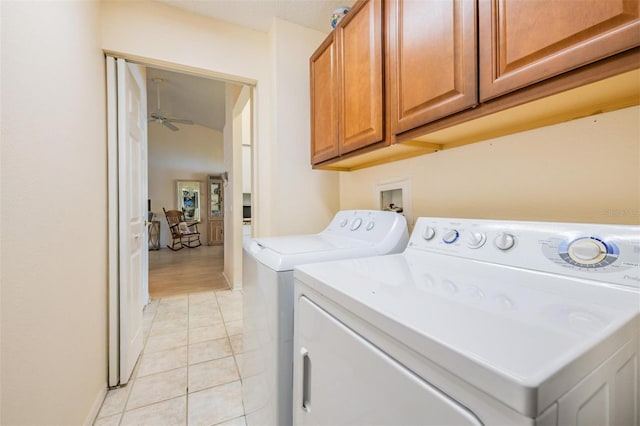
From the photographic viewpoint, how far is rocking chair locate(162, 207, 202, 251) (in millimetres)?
6653

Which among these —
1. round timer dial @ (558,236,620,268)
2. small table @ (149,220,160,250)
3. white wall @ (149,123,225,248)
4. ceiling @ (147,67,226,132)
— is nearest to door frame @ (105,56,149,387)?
round timer dial @ (558,236,620,268)

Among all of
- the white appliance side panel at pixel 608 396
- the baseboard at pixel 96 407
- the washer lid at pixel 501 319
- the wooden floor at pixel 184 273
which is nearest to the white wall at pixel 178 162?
the wooden floor at pixel 184 273

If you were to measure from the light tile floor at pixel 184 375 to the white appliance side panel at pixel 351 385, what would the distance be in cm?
93

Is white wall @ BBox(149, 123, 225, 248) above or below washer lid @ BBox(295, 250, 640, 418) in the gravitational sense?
above

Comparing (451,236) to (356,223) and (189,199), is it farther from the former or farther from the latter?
(189,199)

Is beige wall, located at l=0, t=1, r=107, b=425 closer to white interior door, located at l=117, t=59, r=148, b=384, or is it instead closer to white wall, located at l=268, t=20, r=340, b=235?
white interior door, located at l=117, t=59, r=148, b=384

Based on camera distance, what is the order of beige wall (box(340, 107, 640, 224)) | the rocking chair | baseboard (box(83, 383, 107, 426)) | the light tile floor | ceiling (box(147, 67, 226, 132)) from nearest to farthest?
beige wall (box(340, 107, 640, 224)), baseboard (box(83, 383, 107, 426)), the light tile floor, ceiling (box(147, 67, 226, 132)), the rocking chair

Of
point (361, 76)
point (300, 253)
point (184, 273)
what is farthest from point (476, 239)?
point (184, 273)

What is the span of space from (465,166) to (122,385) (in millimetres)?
2312

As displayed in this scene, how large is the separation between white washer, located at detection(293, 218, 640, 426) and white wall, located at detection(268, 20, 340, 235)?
1024mm

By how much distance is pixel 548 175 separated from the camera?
0.91 metres

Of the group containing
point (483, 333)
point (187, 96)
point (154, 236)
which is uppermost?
point (187, 96)

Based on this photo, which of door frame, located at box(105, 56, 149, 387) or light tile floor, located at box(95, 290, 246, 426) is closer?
light tile floor, located at box(95, 290, 246, 426)

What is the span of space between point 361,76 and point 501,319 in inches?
46.1
